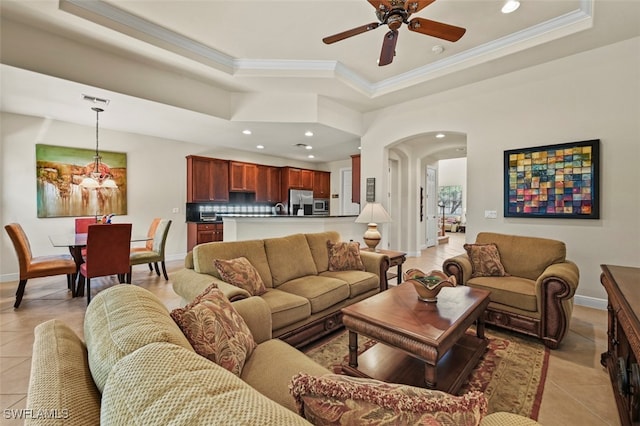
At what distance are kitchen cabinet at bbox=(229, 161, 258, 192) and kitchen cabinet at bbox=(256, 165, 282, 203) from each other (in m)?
0.16

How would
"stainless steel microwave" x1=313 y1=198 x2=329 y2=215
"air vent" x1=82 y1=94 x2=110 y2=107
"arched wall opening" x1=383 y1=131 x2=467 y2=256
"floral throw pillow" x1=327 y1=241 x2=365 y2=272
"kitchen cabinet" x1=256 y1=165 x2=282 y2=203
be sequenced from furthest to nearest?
"stainless steel microwave" x1=313 y1=198 x2=329 y2=215
"kitchen cabinet" x1=256 y1=165 x2=282 y2=203
"arched wall opening" x1=383 y1=131 x2=467 y2=256
"air vent" x1=82 y1=94 x2=110 y2=107
"floral throw pillow" x1=327 y1=241 x2=365 y2=272

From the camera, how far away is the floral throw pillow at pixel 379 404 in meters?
0.62

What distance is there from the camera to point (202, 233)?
6.25 m

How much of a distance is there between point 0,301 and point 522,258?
6.37 metres

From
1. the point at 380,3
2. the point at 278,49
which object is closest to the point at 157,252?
the point at 278,49

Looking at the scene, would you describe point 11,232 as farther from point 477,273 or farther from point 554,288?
point 554,288

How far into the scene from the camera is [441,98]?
448 centimetres

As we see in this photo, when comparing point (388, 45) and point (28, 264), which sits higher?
point (388, 45)

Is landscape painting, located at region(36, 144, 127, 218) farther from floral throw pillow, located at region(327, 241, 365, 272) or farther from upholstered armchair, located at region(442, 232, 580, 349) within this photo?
upholstered armchair, located at region(442, 232, 580, 349)

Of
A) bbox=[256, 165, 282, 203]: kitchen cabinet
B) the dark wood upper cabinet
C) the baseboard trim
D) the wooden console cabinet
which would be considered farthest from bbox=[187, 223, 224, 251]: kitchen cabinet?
the baseboard trim

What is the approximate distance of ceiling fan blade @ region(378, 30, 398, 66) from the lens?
2.48m

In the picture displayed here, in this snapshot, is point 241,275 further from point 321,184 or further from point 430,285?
point 321,184

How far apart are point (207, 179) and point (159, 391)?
6614mm

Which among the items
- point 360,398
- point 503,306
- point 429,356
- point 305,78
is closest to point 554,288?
point 503,306
